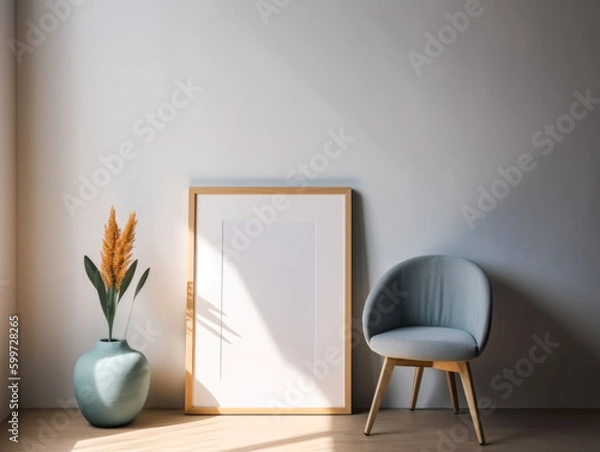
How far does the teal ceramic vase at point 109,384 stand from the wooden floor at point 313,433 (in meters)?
0.07

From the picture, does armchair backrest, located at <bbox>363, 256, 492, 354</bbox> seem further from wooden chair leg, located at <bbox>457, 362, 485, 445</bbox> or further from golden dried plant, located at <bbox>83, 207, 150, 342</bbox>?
golden dried plant, located at <bbox>83, 207, 150, 342</bbox>

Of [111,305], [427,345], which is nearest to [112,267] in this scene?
[111,305]

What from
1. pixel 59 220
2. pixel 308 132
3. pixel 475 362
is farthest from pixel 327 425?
pixel 59 220

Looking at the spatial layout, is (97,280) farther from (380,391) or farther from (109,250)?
(380,391)

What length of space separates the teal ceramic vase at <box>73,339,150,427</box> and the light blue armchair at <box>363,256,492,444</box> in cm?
107

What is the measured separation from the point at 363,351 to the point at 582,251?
4.14 ft

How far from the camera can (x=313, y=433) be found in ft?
9.62

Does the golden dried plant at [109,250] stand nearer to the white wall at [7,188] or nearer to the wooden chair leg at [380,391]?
the white wall at [7,188]

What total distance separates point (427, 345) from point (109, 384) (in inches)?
55.6

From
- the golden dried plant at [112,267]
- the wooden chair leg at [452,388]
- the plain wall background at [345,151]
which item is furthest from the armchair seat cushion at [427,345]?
the golden dried plant at [112,267]

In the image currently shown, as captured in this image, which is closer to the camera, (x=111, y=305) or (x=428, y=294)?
(x=111, y=305)

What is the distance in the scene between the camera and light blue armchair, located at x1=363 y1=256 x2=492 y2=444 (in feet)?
9.16

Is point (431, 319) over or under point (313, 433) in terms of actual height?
over

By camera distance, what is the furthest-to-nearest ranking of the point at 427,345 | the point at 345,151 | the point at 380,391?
the point at 345,151
the point at 380,391
the point at 427,345
